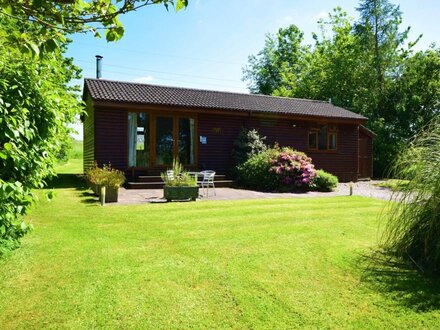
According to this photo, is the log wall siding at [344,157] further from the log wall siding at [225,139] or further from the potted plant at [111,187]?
the potted plant at [111,187]

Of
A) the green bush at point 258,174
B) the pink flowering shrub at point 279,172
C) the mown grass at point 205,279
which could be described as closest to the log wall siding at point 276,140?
the green bush at point 258,174

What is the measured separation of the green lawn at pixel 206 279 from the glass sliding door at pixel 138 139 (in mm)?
6581

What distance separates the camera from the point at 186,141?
13.2m

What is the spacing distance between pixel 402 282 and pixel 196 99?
11815 mm

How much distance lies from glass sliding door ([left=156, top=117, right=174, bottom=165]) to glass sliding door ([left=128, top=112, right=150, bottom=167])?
395 mm

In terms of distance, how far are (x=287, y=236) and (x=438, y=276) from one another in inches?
78.0

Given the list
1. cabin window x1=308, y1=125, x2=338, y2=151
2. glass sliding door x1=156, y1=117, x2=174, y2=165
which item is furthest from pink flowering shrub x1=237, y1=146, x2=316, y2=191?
cabin window x1=308, y1=125, x2=338, y2=151

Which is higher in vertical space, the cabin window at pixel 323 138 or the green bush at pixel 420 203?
the cabin window at pixel 323 138

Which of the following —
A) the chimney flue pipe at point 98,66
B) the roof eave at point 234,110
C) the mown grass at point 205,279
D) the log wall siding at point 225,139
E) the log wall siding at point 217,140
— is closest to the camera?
the mown grass at point 205,279

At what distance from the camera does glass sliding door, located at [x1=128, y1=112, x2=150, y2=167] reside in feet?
39.9

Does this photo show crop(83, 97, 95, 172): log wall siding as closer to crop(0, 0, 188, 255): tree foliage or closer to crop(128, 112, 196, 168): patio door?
crop(128, 112, 196, 168): patio door

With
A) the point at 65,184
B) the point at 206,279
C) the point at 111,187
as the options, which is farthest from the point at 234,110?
the point at 206,279

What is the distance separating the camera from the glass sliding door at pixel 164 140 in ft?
41.6

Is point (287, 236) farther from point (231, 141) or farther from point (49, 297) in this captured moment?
point (231, 141)
